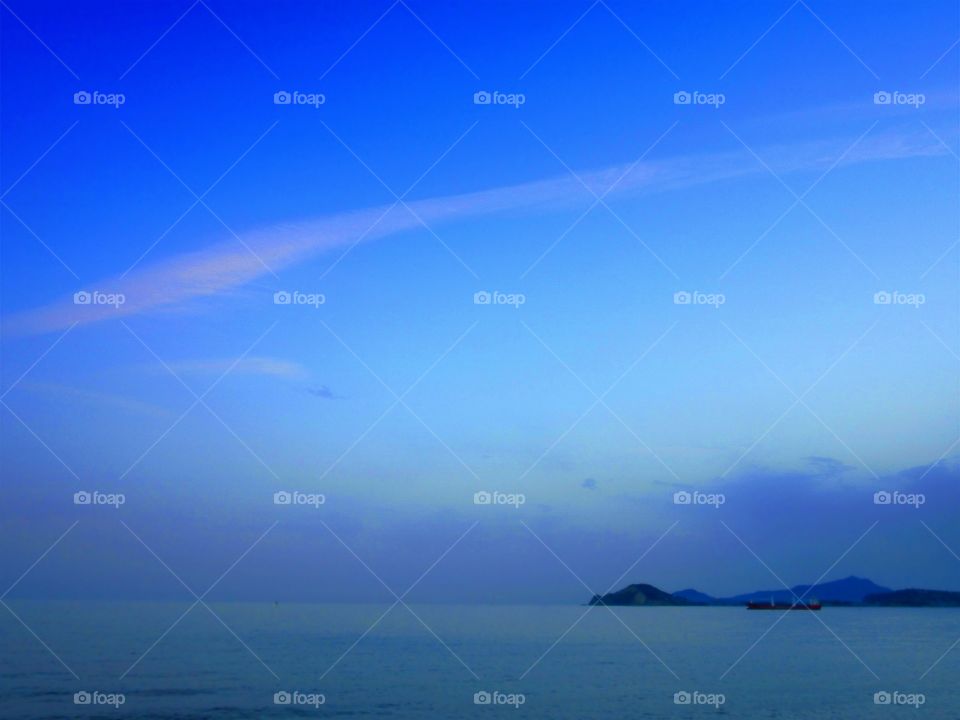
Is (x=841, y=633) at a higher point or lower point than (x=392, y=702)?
higher

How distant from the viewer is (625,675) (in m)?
41.6

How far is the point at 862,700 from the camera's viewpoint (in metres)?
34.6

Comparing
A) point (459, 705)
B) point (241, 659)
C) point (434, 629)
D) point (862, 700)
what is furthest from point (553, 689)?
point (434, 629)

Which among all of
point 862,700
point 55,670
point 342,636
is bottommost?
point 862,700

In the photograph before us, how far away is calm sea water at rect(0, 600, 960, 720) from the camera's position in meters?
31.2

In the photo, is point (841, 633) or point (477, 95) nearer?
point (477, 95)

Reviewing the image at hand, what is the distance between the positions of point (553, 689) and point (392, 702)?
19.0 feet

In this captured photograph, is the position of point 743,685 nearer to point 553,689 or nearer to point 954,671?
point 553,689

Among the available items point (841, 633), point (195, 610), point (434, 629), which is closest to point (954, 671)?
point (841, 633)

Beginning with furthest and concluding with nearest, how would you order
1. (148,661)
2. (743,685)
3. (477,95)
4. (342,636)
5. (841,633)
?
(841,633), (342,636), (148,661), (743,685), (477,95)

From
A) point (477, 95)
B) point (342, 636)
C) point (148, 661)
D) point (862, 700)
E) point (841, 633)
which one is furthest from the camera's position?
point (841, 633)

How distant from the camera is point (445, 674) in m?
40.7

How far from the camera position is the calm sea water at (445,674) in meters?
31.2

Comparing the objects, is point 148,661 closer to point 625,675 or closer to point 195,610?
point 625,675
